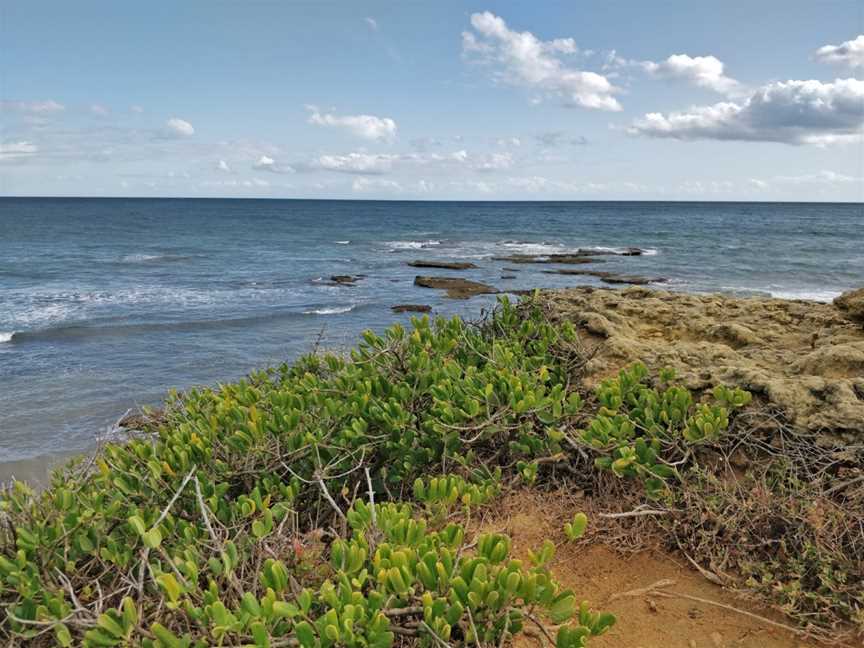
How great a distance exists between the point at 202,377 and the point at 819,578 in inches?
522

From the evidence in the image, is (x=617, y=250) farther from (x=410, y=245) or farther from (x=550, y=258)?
(x=410, y=245)

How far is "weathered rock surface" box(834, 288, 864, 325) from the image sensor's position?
16.1 ft

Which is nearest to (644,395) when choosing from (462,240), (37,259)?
(37,259)

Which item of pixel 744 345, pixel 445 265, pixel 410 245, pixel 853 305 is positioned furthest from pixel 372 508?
pixel 410 245

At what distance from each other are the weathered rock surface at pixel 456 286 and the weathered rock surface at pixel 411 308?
253cm

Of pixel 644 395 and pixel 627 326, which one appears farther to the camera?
pixel 627 326

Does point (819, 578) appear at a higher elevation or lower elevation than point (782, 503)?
lower

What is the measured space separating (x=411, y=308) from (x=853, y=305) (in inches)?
710

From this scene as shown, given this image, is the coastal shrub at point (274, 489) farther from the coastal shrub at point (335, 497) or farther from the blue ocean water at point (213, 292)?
the blue ocean water at point (213, 292)

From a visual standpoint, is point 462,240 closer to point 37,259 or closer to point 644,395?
point 37,259

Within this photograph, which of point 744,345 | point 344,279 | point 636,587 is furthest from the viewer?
point 344,279

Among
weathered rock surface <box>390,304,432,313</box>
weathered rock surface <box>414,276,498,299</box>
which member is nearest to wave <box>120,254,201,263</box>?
weathered rock surface <box>414,276,498,299</box>

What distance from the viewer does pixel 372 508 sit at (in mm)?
2482

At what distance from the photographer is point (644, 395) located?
3709 mm
